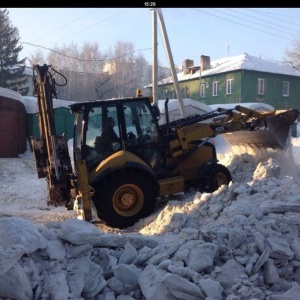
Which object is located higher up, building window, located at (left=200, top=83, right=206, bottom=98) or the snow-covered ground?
building window, located at (left=200, top=83, right=206, bottom=98)

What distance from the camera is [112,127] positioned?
652 cm

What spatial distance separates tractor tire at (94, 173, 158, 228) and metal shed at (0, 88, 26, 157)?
12.1 metres

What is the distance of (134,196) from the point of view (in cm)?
648

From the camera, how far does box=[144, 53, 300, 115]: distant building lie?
2866cm

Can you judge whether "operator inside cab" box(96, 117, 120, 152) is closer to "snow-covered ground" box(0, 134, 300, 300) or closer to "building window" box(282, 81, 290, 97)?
"snow-covered ground" box(0, 134, 300, 300)

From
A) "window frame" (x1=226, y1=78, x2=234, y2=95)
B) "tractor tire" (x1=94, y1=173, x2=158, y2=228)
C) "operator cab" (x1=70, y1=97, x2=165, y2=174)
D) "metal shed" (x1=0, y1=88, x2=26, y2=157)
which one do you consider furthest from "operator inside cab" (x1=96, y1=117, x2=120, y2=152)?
"window frame" (x1=226, y1=78, x2=234, y2=95)

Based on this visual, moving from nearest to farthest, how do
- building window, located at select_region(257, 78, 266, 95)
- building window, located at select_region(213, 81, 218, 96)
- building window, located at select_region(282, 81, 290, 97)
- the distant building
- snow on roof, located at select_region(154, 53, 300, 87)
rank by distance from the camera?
the distant building
snow on roof, located at select_region(154, 53, 300, 87)
building window, located at select_region(257, 78, 266, 95)
building window, located at select_region(282, 81, 290, 97)
building window, located at select_region(213, 81, 218, 96)

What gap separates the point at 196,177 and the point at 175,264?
3.95 meters

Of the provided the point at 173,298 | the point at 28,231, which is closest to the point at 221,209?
the point at 173,298

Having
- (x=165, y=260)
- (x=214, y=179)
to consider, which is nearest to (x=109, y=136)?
(x=214, y=179)

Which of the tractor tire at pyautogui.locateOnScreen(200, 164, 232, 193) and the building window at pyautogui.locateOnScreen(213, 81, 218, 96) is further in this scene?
the building window at pyautogui.locateOnScreen(213, 81, 218, 96)

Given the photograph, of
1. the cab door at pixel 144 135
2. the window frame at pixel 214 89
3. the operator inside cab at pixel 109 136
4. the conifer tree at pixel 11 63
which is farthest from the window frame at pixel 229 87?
the operator inside cab at pixel 109 136
